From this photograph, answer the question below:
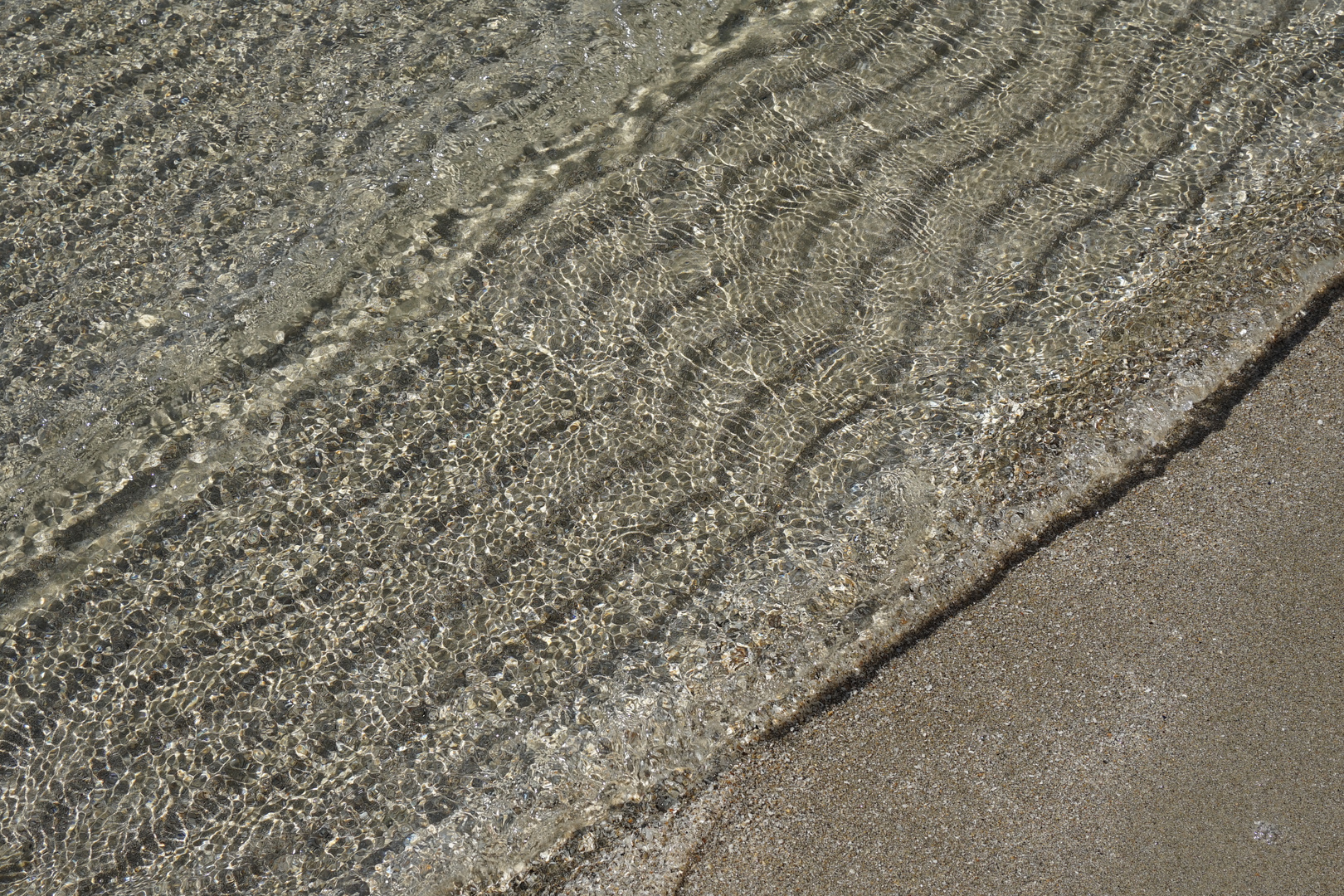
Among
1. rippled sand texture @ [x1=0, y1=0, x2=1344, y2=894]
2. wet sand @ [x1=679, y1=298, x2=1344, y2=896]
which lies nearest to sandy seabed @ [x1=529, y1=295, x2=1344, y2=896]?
wet sand @ [x1=679, y1=298, x2=1344, y2=896]

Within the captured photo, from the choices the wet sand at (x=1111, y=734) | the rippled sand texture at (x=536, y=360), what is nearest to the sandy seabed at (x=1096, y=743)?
the wet sand at (x=1111, y=734)

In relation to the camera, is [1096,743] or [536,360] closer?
[1096,743]

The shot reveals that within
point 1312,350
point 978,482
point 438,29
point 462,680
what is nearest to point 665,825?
point 462,680

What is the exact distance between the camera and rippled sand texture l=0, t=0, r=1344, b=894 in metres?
2.77

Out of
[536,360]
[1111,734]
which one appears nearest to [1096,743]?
[1111,734]

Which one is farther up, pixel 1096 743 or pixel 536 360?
pixel 536 360

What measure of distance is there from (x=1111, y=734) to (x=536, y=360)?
2.09 meters

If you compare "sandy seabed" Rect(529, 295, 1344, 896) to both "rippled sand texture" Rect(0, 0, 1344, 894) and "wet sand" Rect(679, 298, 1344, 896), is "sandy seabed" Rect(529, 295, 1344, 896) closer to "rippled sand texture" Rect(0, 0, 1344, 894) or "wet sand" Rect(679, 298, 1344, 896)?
"wet sand" Rect(679, 298, 1344, 896)

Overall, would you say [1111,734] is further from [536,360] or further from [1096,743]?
[536,360]

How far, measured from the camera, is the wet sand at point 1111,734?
7.95ft

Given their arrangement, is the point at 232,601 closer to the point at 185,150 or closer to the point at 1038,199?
the point at 185,150

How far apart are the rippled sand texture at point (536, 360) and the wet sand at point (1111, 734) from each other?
0.19 m

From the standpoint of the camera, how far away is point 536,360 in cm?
346

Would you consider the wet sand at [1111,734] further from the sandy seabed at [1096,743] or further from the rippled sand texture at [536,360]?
the rippled sand texture at [536,360]
